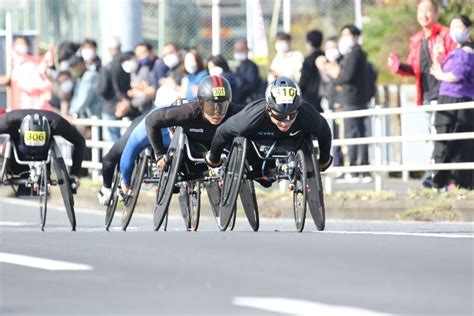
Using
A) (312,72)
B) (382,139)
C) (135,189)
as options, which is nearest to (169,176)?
(135,189)

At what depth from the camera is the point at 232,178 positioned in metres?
17.3

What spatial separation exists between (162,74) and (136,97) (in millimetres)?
557

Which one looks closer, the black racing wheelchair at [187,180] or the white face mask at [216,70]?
the black racing wheelchair at [187,180]

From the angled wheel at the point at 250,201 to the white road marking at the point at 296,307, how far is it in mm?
6854

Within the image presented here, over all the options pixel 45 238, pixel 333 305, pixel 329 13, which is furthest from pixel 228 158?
pixel 329 13

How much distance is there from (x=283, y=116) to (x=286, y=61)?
992cm

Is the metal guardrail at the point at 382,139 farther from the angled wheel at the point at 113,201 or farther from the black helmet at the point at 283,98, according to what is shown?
the black helmet at the point at 283,98

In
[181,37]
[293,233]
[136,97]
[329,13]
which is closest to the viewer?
[293,233]

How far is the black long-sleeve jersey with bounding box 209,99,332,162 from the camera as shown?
16922 mm

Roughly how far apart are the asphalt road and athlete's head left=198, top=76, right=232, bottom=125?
1322mm

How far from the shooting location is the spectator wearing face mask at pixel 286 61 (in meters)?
26.3

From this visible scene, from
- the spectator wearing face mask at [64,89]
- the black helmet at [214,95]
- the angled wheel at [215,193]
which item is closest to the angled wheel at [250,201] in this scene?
the angled wheel at [215,193]

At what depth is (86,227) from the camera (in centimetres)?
2114

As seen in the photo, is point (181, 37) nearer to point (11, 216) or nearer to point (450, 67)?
point (11, 216)
